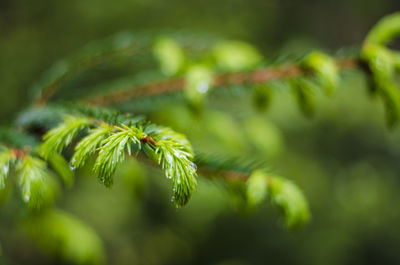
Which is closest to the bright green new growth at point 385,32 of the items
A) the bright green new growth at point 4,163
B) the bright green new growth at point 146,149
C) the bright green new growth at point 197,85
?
the bright green new growth at point 197,85

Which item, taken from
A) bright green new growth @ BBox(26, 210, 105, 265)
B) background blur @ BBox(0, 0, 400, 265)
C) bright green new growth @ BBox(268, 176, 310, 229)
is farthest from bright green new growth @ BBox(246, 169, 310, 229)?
background blur @ BBox(0, 0, 400, 265)

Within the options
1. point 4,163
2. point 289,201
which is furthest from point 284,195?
point 4,163

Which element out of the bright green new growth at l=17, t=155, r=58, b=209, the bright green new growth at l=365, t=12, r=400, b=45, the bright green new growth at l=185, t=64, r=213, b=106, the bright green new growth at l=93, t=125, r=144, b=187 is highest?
the bright green new growth at l=365, t=12, r=400, b=45

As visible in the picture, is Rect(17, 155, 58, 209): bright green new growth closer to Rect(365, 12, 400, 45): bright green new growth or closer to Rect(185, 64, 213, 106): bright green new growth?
Rect(185, 64, 213, 106): bright green new growth

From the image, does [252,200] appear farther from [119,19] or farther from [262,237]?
[119,19]

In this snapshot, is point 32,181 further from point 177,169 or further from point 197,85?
point 197,85

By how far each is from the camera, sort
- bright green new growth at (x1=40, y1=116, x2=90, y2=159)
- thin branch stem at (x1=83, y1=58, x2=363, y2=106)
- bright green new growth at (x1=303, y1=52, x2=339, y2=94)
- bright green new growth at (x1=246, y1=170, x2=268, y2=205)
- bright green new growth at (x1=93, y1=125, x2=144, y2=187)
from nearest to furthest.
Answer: bright green new growth at (x1=93, y1=125, x2=144, y2=187), bright green new growth at (x1=40, y1=116, x2=90, y2=159), bright green new growth at (x1=246, y1=170, x2=268, y2=205), bright green new growth at (x1=303, y1=52, x2=339, y2=94), thin branch stem at (x1=83, y1=58, x2=363, y2=106)

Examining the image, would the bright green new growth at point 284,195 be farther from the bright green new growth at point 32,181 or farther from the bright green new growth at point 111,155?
the bright green new growth at point 32,181
